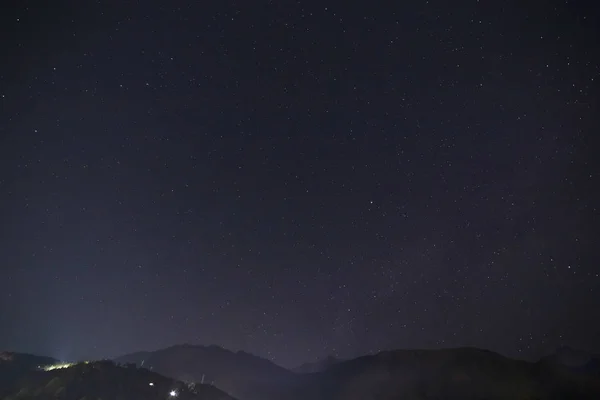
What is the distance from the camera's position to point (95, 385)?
325 ft

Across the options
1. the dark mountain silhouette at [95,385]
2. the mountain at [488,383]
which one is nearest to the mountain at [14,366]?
the dark mountain silhouette at [95,385]

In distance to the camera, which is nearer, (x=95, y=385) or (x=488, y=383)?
(x=95, y=385)

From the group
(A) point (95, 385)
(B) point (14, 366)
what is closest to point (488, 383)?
(A) point (95, 385)

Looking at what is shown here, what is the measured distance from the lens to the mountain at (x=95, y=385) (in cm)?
9244

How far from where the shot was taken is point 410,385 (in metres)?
187

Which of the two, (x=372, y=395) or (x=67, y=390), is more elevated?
(x=67, y=390)

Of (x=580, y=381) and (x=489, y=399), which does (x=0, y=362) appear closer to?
(x=489, y=399)

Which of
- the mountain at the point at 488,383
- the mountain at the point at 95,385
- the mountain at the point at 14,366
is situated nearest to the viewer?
the mountain at the point at 95,385

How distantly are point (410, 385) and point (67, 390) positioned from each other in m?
158

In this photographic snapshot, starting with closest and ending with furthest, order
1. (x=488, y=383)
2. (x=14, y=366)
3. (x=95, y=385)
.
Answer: (x=95, y=385), (x=14, y=366), (x=488, y=383)

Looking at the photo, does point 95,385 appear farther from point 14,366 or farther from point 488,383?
point 488,383

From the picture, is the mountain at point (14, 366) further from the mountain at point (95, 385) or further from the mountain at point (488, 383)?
the mountain at point (488, 383)

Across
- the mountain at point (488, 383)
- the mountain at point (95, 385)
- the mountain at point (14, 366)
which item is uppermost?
the mountain at point (14, 366)

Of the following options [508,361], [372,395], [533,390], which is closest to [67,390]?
[372,395]
